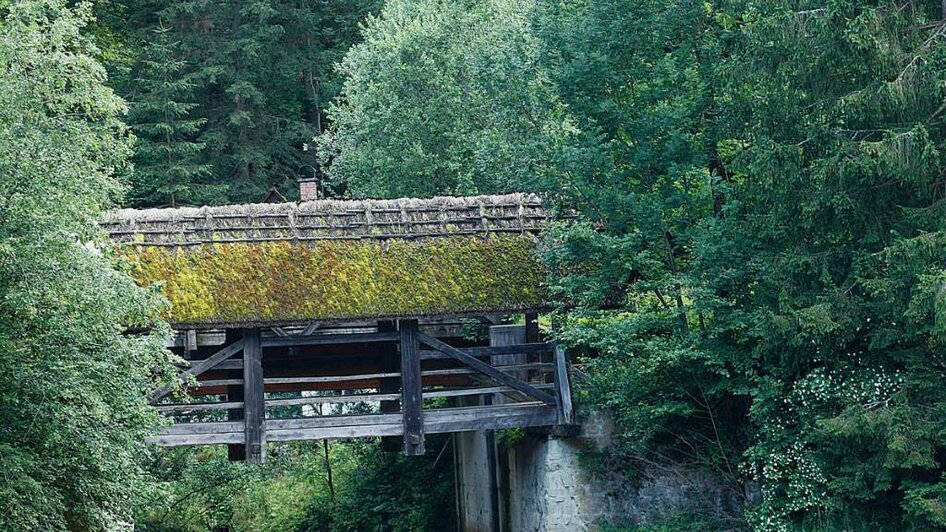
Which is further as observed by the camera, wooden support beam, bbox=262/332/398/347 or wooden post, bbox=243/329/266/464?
wooden support beam, bbox=262/332/398/347

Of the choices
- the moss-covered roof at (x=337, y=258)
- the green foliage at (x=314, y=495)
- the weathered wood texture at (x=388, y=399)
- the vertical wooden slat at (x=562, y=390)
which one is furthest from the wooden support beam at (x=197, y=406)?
Result: the green foliage at (x=314, y=495)

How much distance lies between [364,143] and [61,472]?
49.6 ft

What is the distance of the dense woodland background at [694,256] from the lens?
1152 centimetres

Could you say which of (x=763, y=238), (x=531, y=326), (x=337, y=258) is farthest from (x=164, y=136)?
(x=763, y=238)

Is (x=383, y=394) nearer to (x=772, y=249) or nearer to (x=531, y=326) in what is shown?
(x=531, y=326)

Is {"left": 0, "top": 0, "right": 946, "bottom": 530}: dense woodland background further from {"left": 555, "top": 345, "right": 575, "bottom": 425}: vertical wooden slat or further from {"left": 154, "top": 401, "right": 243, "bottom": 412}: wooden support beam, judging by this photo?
{"left": 154, "top": 401, "right": 243, "bottom": 412}: wooden support beam

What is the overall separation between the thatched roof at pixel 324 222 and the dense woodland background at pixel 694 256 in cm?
81

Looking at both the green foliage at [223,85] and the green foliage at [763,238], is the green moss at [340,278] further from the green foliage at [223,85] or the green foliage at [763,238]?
the green foliage at [223,85]

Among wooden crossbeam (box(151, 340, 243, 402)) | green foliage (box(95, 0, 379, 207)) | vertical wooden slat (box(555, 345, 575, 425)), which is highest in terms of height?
green foliage (box(95, 0, 379, 207))

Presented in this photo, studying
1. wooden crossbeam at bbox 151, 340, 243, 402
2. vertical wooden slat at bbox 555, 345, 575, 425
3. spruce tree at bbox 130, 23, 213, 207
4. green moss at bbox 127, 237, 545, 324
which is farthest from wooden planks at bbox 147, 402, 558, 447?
spruce tree at bbox 130, 23, 213, 207

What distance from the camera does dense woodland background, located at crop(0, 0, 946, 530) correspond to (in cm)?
1152

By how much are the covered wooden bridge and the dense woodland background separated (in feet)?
2.50

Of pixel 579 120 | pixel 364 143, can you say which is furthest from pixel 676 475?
pixel 364 143

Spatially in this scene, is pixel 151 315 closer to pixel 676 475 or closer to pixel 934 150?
pixel 676 475
